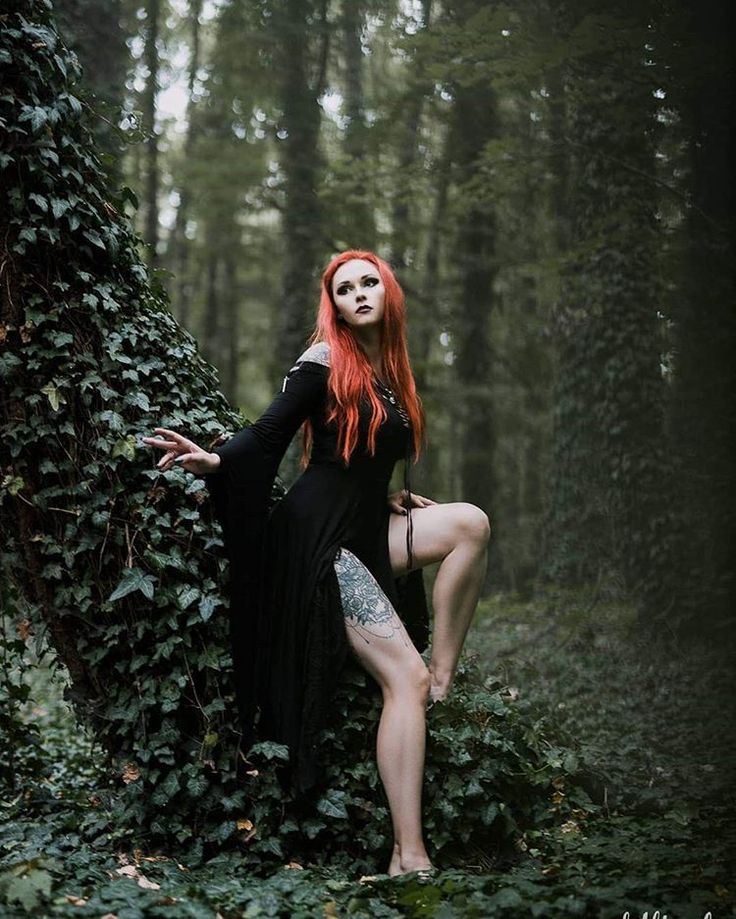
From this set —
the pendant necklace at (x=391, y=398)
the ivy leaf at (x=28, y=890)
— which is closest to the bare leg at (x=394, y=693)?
the pendant necklace at (x=391, y=398)

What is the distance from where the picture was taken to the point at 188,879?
306 cm

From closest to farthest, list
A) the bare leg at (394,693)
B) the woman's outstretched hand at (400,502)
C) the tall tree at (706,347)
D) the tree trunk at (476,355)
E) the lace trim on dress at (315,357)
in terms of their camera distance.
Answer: the bare leg at (394,693)
the lace trim on dress at (315,357)
the woman's outstretched hand at (400,502)
the tall tree at (706,347)
the tree trunk at (476,355)

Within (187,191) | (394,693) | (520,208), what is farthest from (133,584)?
(187,191)

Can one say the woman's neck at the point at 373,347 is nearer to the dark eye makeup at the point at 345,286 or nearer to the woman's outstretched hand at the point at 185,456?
the dark eye makeup at the point at 345,286

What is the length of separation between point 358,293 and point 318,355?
0.35 meters

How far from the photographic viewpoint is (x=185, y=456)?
10.3 feet

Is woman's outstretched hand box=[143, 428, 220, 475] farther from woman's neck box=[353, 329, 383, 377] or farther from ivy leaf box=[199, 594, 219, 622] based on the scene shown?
woman's neck box=[353, 329, 383, 377]

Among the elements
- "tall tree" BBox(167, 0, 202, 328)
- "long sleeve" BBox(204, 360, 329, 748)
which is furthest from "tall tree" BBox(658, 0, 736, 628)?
"tall tree" BBox(167, 0, 202, 328)

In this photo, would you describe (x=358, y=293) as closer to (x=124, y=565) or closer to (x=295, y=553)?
(x=295, y=553)

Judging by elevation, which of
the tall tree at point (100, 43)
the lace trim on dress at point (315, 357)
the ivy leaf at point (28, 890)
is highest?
the tall tree at point (100, 43)

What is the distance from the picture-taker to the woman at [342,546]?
10.8ft

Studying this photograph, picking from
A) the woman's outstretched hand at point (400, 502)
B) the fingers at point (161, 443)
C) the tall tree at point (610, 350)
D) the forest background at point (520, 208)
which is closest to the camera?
the fingers at point (161, 443)

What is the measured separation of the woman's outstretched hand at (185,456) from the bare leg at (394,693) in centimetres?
65

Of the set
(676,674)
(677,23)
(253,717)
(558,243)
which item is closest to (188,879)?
(253,717)
